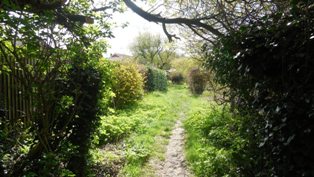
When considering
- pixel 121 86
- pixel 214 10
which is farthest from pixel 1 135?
pixel 121 86

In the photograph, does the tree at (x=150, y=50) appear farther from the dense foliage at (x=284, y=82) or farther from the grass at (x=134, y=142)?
the dense foliage at (x=284, y=82)

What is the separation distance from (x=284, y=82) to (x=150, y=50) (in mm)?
48249

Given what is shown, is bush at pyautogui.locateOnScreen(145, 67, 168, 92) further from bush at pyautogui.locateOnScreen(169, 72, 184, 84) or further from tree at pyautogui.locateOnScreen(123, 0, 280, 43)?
tree at pyautogui.locateOnScreen(123, 0, 280, 43)

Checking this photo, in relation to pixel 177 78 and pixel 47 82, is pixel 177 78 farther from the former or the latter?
pixel 47 82

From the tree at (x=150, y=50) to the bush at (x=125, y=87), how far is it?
3093 cm

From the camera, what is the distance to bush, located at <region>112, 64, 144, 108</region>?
55.0ft

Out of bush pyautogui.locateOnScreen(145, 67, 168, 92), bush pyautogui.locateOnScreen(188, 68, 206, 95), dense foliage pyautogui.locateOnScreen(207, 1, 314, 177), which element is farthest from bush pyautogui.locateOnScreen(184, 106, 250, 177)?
bush pyautogui.locateOnScreen(188, 68, 206, 95)

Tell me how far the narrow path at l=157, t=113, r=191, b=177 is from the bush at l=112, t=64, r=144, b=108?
20.6 feet

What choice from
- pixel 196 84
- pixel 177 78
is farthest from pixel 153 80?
pixel 177 78

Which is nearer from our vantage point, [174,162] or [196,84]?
[174,162]

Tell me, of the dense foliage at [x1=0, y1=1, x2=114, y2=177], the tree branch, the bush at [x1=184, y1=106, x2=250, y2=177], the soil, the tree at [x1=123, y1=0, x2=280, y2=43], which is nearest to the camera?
the dense foliage at [x1=0, y1=1, x2=114, y2=177]

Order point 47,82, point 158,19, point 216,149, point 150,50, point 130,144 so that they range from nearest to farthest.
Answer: point 47,82, point 216,149, point 158,19, point 130,144, point 150,50

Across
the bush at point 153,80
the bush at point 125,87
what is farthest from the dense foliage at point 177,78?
the bush at point 125,87

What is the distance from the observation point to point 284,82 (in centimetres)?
303
